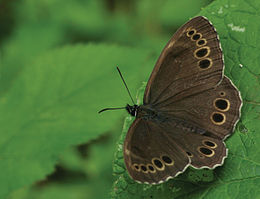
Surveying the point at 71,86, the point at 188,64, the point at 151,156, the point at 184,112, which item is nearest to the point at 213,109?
the point at 184,112

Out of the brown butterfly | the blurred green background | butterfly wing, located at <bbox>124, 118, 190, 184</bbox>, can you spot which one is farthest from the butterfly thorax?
the blurred green background

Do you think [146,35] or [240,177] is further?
[146,35]

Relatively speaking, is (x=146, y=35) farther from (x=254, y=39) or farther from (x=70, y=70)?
(x=254, y=39)

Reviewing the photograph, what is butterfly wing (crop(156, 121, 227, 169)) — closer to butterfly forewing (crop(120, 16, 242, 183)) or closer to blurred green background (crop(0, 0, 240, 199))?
butterfly forewing (crop(120, 16, 242, 183))

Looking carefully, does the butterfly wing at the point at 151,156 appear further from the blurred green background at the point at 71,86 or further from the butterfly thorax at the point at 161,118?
the blurred green background at the point at 71,86

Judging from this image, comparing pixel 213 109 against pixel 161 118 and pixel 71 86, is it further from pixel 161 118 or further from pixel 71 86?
pixel 71 86

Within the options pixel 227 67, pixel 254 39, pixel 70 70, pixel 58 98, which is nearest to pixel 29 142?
pixel 58 98

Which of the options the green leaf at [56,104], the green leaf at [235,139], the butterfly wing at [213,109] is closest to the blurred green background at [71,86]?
the green leaf at [56,104]
